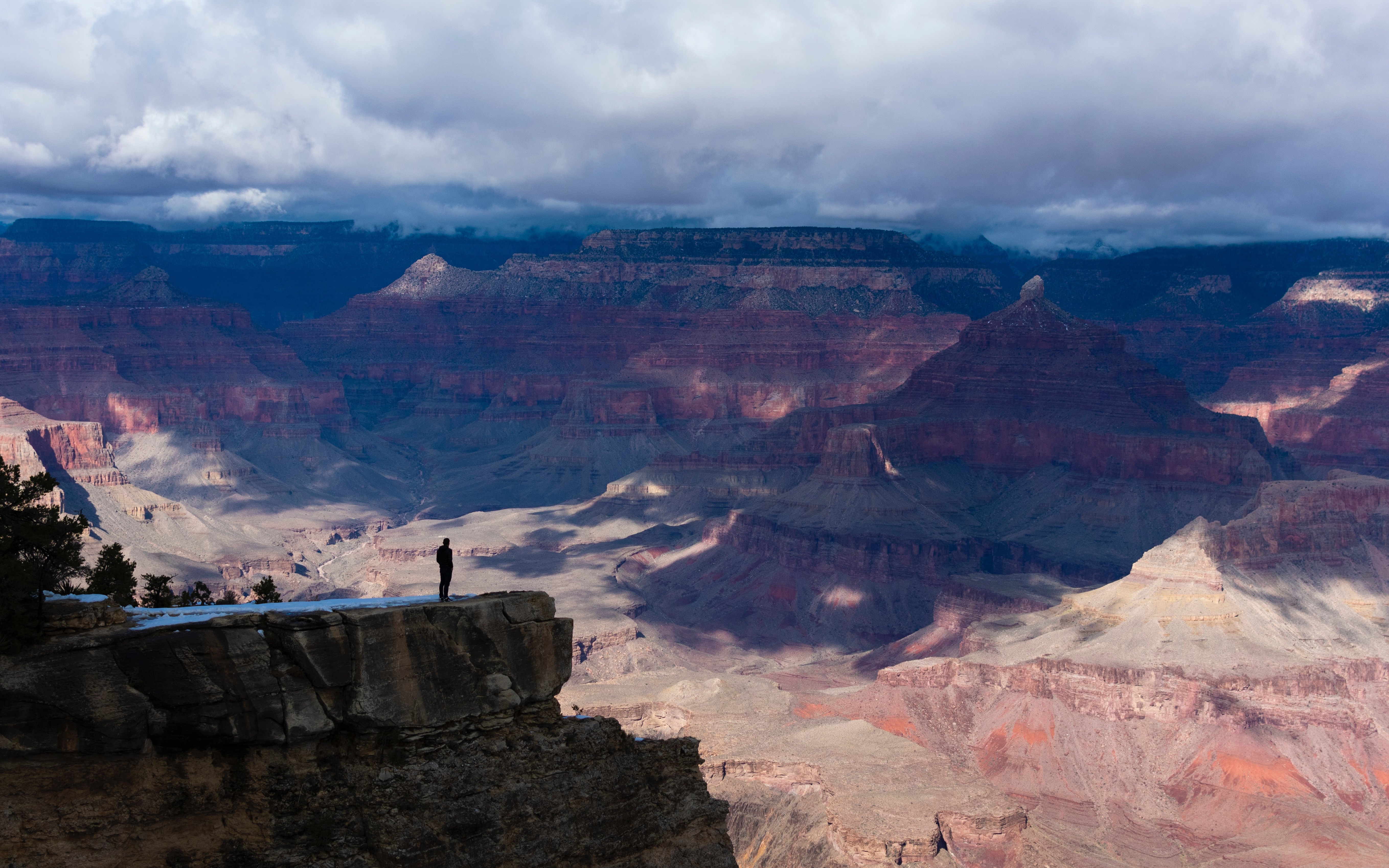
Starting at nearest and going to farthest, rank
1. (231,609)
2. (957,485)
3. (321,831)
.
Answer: (321,831) < (231,609) < (957,485)

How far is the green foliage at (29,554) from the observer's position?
62.5 feet

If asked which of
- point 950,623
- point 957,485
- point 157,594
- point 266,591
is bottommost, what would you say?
point 950,623

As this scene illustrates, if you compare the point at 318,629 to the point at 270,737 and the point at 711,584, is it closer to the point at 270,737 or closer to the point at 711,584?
the point at 270,737

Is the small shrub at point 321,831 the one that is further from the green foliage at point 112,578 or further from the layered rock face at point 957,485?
the layered rock face at point 957,485

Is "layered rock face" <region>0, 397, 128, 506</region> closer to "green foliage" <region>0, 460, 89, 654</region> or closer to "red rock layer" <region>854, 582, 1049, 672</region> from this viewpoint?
"red rock layer" <region>854, 582, 1049, 672</region>

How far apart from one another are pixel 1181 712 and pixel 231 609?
69.2 metres

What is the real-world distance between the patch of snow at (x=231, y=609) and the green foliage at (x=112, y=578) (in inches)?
212

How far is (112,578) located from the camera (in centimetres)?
2809

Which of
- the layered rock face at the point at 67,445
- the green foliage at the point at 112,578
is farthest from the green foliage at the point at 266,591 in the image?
the layered rock face at the point at 67,445

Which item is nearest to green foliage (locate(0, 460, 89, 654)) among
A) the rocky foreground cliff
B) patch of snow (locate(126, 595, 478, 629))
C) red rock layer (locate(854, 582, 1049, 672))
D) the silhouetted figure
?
the rocky foreground cliff

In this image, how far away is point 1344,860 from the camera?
63.6 metres

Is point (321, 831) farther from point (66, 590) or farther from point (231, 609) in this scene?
point (66, 590)

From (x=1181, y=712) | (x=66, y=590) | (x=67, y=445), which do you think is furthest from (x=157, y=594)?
(x=67, y=445)

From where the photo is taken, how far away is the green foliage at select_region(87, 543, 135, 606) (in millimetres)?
27781
